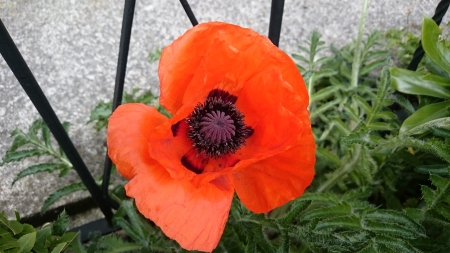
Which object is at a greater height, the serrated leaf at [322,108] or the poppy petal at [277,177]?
the poppy petal at [277,177]

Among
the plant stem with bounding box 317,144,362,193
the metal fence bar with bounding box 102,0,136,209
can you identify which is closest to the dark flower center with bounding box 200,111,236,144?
the metal fence bar with bounding box 102,0,136,209

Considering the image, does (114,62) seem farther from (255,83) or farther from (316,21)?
(255,83)

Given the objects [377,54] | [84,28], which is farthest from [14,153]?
[377,54]

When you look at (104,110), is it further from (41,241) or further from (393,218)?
(393,218)

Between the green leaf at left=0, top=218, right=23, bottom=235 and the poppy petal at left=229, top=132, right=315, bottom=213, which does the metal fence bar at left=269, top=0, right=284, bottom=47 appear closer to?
the poppy petal at left=229, top=132, right=315, bottom=213

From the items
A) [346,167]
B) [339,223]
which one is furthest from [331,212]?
[346,167]

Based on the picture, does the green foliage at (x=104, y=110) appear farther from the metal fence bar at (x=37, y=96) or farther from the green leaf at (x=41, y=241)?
the green leaf at (x=41, y=241)

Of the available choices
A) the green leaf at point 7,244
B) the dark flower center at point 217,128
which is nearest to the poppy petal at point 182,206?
the dark flower center at point 217,128
